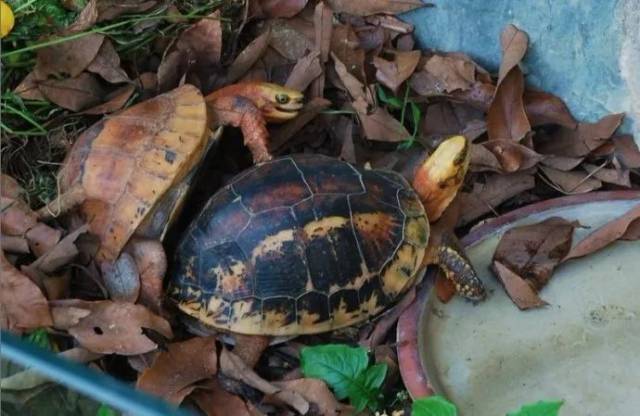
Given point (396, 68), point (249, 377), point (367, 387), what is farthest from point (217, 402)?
point (396, 68)

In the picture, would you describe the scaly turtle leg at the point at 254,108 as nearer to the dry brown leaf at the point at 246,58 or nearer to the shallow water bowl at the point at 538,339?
the dry brown leaf at the point at 246,58

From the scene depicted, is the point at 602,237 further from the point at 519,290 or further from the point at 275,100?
the point at 275,100

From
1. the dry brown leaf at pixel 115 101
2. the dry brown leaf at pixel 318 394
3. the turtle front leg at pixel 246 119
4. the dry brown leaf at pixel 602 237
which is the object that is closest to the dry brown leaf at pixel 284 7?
the turtle front leg at pixel 246 119

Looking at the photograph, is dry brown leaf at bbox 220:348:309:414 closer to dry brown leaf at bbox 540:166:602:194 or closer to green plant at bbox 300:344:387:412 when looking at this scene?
green plant at bbox 300:344:387:412

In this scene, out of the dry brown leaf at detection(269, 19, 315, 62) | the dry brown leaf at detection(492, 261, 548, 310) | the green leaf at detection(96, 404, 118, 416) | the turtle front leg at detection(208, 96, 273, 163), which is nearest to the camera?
the green leaf at detection(96, 404, 118, 416)

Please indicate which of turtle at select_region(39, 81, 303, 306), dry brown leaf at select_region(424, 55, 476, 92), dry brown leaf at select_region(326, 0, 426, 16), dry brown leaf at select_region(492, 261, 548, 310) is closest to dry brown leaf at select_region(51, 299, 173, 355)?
turtle at select_region(39, 81, 303, 306)
